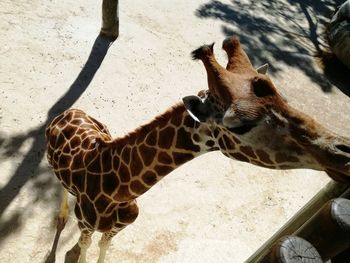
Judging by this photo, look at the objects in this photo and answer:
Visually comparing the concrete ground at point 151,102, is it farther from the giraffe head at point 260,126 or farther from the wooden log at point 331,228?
the wooden log at point 331,228

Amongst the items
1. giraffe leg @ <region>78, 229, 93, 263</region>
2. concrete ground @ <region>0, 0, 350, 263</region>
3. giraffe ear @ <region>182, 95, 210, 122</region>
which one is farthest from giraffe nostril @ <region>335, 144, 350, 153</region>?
concrete ground @ <region>0, 0, 350, 263</region>

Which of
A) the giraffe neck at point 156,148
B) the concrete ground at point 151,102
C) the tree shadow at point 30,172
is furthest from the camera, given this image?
the concrete ground at point 151,102

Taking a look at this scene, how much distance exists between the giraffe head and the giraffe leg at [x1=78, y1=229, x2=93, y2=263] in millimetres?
2169

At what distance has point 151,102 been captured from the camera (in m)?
7.38

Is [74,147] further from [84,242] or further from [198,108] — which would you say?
[198,108]

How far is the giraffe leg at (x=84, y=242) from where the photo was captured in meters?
4.19

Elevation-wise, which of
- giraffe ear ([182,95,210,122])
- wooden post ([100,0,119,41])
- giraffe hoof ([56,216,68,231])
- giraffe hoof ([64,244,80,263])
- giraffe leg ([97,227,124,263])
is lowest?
giraffe hoof ([64,244,80,263])

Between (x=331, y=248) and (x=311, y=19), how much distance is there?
37.8 feet

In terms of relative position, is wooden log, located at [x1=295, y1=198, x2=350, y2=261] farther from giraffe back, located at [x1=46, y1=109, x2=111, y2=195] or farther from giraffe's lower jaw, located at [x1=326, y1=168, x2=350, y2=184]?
giraffe back, located at [x1=46, y1=109, x2=111, y2=195]

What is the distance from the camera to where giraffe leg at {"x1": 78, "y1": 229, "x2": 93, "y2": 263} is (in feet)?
13.7

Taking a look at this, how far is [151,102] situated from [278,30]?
18.1 feet

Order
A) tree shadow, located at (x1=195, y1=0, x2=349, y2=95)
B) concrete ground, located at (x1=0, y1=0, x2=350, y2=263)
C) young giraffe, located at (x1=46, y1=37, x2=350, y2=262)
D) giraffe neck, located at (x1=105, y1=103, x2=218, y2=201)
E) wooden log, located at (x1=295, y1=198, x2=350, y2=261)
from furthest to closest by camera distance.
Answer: tree shadow, located at (x1=195, y1=0, x2=349, y2=95) → concrete ground, located at (x1=0, y1=0, x2=350, y2=263) → giraffe neck, located at (x1=105, y1=103, x2=218, y2=201) → young giraffe, located at (x1=46, y1=37, x2=350, y2=262) → wooden log, located at (x1=295, y1=198, x2=350, y2=261)

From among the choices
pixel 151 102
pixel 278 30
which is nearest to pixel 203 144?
pixel 151 102

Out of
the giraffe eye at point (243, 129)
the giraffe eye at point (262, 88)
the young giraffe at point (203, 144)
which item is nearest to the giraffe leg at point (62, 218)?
the young giraffe at point (203, 144)
